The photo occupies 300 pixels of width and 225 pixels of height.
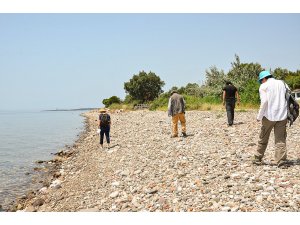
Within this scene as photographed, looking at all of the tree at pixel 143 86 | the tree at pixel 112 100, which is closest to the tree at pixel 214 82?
the tree at pixel 143 86

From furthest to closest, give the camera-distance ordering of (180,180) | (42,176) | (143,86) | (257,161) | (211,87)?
(143,86) < (211,87) < (42,176) < (257,161) < (180,180)

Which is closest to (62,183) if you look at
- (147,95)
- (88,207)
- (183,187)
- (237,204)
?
(88,207)

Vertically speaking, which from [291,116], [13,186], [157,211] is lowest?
[13,186]

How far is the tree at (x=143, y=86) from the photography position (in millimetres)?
69188

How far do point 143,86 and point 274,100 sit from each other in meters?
62.4

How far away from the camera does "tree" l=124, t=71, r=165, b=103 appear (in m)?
69.2

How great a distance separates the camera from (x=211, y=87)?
36.8m

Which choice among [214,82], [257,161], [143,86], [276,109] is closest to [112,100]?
[143,86]

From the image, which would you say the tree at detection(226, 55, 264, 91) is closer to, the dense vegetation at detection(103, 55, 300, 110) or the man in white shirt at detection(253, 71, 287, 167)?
the dense vegetation at detection(103, 55, 300, 110)

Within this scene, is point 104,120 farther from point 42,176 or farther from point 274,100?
point 274,100

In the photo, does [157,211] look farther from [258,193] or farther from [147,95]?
[147,95]

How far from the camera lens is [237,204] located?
5605mm

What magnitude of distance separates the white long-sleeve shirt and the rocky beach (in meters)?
1.19

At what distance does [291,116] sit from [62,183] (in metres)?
→ 7.02
